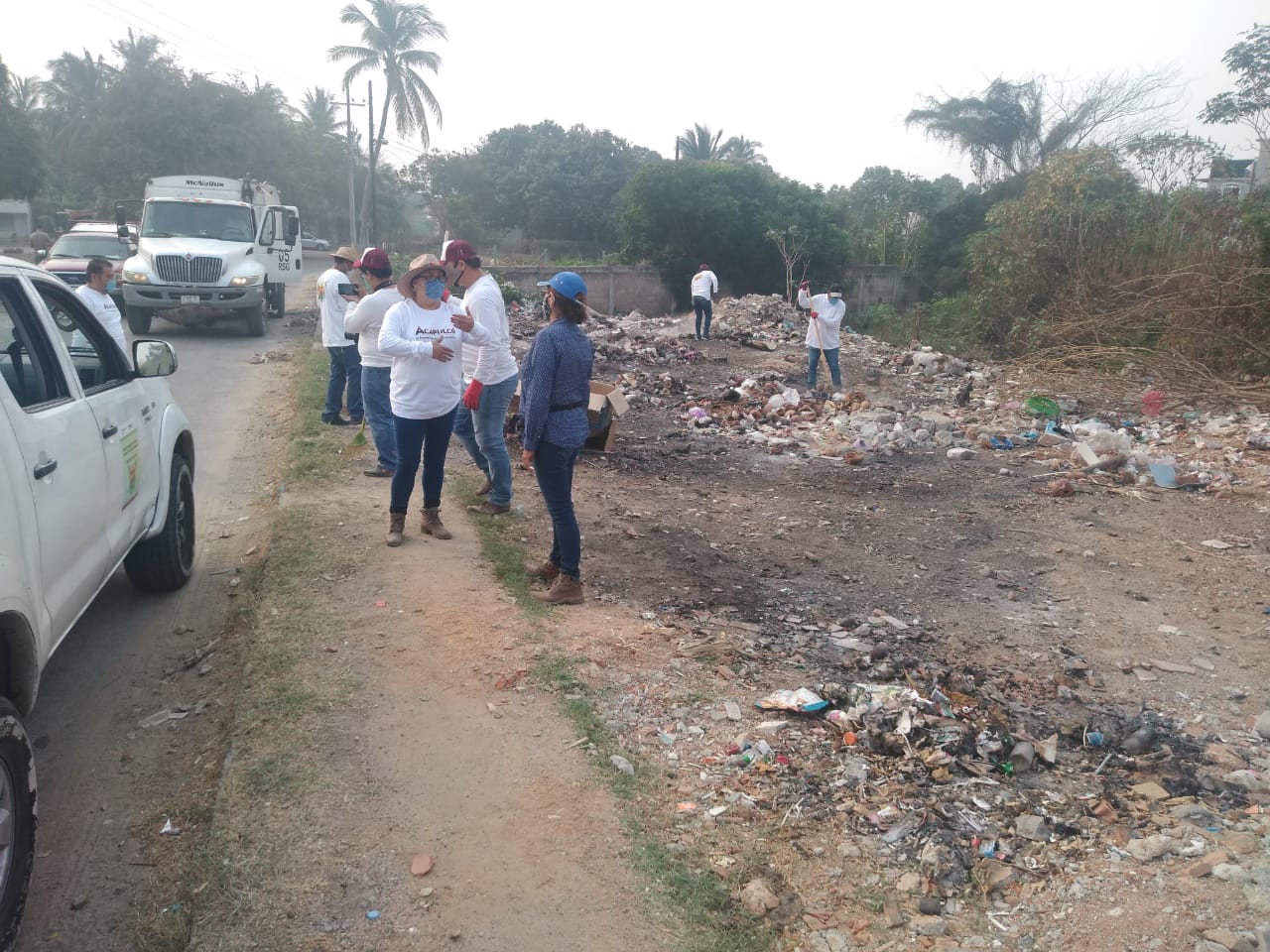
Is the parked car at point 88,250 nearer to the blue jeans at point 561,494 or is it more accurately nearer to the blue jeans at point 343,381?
the blue jeans at point 343,381

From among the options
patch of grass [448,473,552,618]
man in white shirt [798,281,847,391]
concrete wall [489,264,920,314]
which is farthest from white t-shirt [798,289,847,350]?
concrete wall [489,264,920,314]

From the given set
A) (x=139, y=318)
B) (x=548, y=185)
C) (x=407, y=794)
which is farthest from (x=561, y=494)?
(x=548, y=185)

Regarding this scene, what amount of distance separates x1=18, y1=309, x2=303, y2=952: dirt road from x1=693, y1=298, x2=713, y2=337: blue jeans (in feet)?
45.8

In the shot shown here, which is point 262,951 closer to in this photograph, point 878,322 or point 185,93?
point 878,322

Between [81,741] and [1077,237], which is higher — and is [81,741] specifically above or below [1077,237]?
below

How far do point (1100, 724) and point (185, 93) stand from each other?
1413 inches

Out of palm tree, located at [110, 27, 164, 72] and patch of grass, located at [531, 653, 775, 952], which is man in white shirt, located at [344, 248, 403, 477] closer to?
patch of grass, located at [531, 653, 775, 952]

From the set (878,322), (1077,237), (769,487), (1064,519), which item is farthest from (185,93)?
(1064,519)

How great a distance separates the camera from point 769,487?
347 inches

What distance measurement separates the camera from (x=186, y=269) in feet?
48.0

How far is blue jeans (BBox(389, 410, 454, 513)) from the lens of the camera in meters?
5.34

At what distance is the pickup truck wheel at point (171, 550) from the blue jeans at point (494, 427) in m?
1.69

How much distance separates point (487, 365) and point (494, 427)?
425 mm

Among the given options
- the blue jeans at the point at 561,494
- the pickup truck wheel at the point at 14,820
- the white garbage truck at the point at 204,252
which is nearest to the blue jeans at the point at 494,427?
the blue jeans at the point at 561,494
